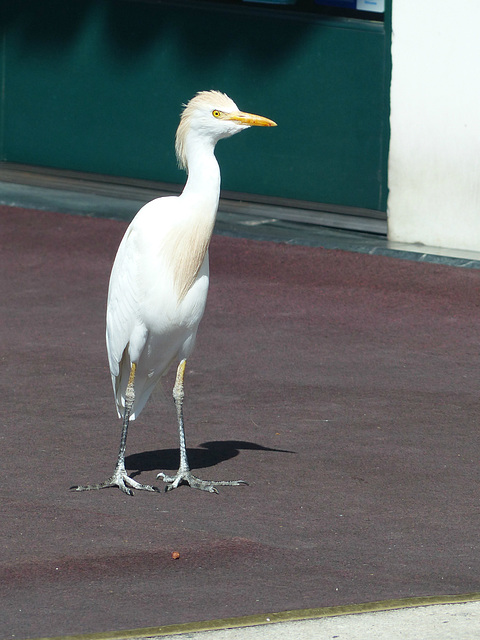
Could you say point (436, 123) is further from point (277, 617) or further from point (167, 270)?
point (277, 617)

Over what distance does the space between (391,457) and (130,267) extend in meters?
1.80

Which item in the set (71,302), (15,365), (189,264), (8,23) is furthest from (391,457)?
(8,23)

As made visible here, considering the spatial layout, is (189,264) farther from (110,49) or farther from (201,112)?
(110,49)

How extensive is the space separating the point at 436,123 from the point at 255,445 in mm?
5068

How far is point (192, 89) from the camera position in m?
13.0

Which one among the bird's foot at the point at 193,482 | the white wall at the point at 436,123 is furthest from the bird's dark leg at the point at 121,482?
the white wall at the point at 436,123

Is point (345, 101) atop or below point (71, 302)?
atop

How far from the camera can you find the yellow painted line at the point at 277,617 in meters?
4.45

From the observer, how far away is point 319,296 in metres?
9.88

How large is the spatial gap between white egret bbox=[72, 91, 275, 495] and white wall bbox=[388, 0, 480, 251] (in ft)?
17.2

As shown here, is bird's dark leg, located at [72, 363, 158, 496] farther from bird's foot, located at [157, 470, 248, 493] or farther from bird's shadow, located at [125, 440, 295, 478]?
bird's shadow, located at [125, 440, 295, 478]

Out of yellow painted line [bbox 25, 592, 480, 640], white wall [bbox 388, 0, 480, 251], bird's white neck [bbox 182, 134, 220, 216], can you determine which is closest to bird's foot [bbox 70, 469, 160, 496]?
bird's white neck [bbox 182, 134, 220, 216]

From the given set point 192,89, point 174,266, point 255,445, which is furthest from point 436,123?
point 174,266

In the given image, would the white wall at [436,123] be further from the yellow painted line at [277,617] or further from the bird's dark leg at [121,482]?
the yellow painted line at [277,617]
